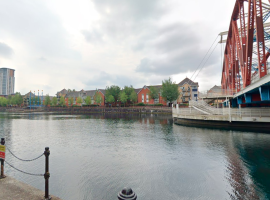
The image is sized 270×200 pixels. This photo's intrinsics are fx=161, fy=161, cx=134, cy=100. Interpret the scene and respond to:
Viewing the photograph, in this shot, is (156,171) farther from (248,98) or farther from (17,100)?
(17,100)

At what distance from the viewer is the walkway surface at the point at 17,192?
549 centimetres

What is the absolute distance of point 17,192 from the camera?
5.78 m

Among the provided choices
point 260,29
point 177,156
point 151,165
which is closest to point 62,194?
point 151,165

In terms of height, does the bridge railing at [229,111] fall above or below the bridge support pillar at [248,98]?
below

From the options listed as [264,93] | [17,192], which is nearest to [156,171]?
[17,192]

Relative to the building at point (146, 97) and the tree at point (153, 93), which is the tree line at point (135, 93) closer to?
the tree at point (153, 93)

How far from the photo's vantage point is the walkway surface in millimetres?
5493

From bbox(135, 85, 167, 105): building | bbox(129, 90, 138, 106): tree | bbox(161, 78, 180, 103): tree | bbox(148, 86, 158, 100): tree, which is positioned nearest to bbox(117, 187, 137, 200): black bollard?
bbox(161, 78, 180, 103): tree

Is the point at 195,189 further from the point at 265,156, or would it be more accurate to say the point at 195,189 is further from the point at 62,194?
the point at 265,156

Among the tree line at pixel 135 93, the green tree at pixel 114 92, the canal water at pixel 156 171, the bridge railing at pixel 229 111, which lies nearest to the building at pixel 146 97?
the tree line at pixel 135 93

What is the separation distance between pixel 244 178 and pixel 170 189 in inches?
188

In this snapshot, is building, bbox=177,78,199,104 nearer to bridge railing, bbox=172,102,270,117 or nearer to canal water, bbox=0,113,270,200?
bridge railing, bbox=172,102,270,117

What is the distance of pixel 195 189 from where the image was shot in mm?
8656

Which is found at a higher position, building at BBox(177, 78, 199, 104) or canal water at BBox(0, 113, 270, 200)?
building at BBox(177, 78, 199, 104)
